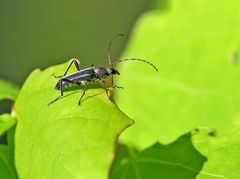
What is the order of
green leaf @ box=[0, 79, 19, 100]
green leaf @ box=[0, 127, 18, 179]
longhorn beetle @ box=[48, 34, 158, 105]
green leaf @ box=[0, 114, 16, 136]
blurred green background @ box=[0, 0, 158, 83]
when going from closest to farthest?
green leaf @ box=[0, 127, 18, 179] → longhorn beetle @ box=[48, 34, 158, 105] → green leaf @ box=[0, 114, 16, 136] → green leaf @ box=[0, 79, 19, 100] → blurred green background @ box=[0, 0, 158, 83]

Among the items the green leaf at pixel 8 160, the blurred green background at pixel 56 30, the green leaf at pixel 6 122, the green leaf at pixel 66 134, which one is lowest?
the blurred green background at pixel 56 30

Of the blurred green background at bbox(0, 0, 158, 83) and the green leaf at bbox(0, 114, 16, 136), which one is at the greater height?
the green leaf at bbox(0, 114, 16, 136)

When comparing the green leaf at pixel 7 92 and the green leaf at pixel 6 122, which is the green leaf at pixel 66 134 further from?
the green leaf at pixel 7 92

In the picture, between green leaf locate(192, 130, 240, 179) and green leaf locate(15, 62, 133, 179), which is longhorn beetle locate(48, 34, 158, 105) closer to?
green leaf locate(15, 62, 133, 179)

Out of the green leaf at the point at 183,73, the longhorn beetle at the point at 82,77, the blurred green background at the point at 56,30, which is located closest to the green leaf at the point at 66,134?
the longhorn beetle at the point at 82,77

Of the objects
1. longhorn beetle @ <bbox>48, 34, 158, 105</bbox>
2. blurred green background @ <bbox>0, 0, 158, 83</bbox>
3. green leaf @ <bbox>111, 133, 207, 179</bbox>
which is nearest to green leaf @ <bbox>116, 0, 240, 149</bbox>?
longhorn beetle @ <bbox>48, 34, 158, 105</bbox>

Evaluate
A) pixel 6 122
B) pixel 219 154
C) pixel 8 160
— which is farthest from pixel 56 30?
pixel 219 154

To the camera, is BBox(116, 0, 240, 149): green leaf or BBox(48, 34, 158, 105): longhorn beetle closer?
BBox(48, 34, 158, 105): longhorn beetle
